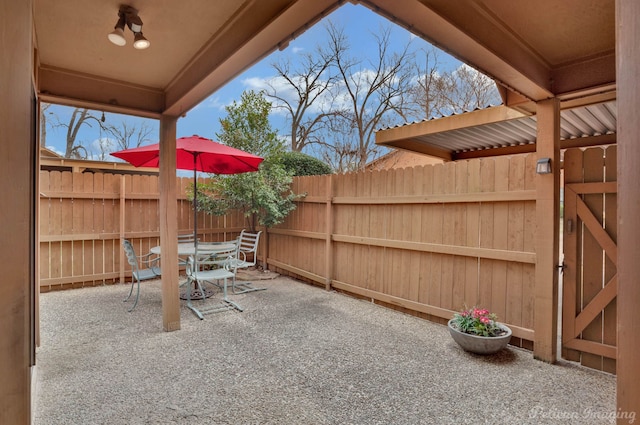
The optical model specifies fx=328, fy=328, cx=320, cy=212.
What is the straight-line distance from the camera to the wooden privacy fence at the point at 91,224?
5.00 meters

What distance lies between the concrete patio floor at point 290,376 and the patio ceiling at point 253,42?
2.37 m

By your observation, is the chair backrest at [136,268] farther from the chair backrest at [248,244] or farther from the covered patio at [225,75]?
the chair backrest at [248,244]

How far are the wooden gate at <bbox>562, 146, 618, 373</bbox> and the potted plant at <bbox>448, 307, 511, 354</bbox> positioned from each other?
55 centimetres

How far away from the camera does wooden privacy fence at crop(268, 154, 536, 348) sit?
10.5 feet

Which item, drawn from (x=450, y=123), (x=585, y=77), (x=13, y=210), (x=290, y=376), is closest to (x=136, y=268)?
(x=290, y=376)

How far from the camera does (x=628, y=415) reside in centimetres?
65

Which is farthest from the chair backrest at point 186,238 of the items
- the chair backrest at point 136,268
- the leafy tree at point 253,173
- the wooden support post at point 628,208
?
the wooden support post at point 628,208

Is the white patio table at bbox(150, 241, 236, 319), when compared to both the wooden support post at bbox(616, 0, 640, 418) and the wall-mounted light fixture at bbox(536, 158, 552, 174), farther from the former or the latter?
the wooden support post at bbox(616, 0, 640, 418)

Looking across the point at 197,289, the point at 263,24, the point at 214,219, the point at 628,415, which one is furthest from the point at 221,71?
the point at 214,219

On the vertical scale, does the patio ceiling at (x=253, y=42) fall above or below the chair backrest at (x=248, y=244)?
above

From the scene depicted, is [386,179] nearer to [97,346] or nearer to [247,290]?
[247,290]

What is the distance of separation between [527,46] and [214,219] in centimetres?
569

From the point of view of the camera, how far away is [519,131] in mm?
4777

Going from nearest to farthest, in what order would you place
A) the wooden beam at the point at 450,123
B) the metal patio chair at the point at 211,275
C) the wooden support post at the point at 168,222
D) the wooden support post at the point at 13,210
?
the wooden support post at the point at 13,210 → the wooden support post at the point at 168,222 → the wooden beam at the point at 450,123 → the metal patio chair at the point at 211,275
